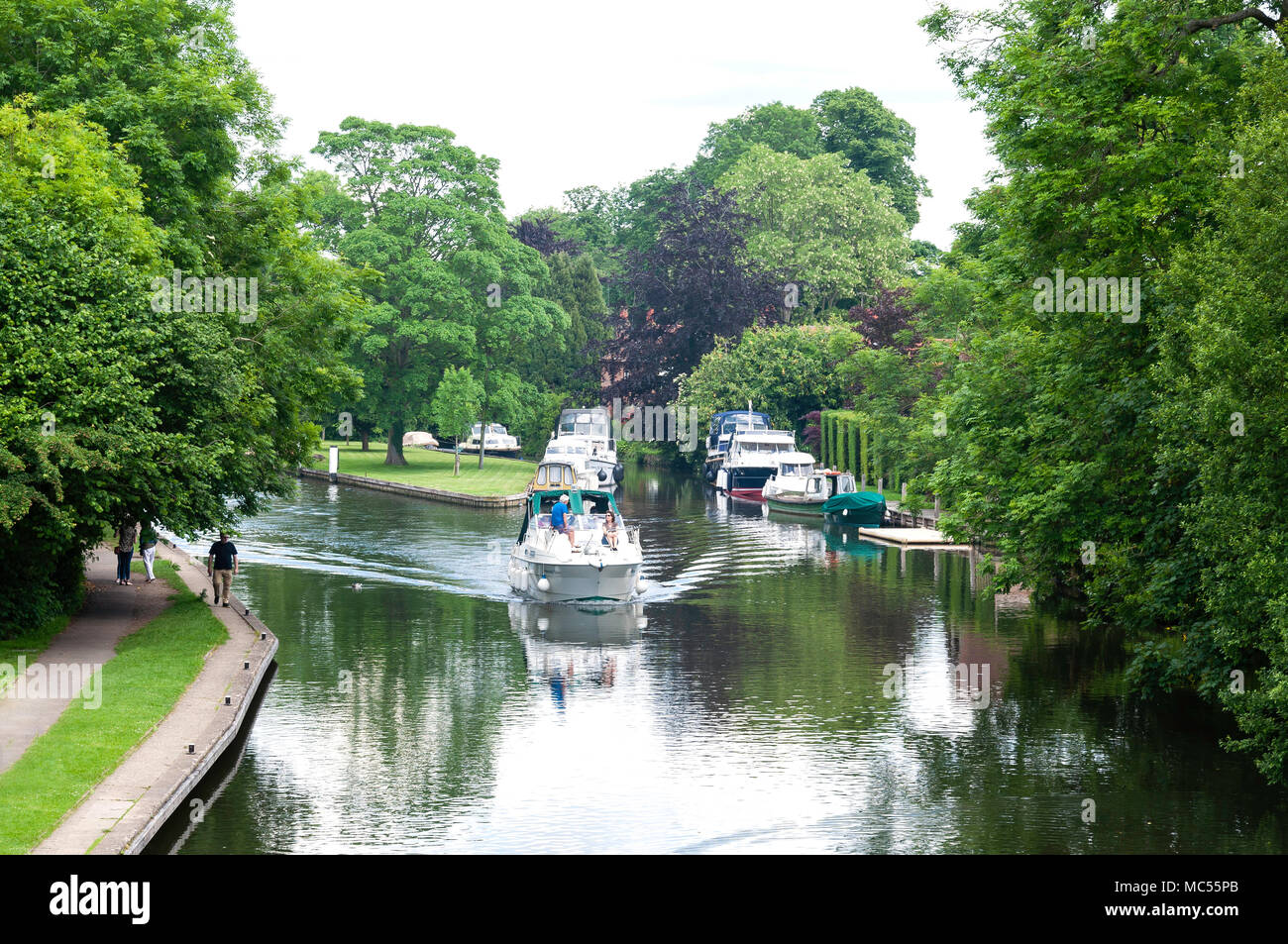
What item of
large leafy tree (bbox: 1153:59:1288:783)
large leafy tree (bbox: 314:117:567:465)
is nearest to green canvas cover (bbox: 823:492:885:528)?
large leafy tree (bbox: 314:117:567:465)

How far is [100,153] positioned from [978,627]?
21.0 meters

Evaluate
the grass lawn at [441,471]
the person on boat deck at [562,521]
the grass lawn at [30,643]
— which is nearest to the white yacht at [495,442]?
the grass lawn at [441,471]

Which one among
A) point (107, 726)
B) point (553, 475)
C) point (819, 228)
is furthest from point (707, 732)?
point (819, 228)

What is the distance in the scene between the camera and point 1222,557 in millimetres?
19406

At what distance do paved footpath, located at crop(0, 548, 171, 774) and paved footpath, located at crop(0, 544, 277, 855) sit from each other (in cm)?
2

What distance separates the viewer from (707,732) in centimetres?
2217

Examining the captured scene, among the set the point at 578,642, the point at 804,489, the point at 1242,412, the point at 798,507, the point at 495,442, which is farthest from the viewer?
the point at 495,442

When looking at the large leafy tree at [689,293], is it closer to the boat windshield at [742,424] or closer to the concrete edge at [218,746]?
the boat windshield at [742,424]

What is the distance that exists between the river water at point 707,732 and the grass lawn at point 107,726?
51.6 inches

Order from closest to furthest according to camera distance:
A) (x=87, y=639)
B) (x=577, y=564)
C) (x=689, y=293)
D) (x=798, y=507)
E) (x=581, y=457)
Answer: (x=87, y=639) < (x=577, y=564) < (x=798, y=507) < (x=581, y=457) < (x=689, y=293)

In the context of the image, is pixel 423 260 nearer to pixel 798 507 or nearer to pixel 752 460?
pixel 752 460

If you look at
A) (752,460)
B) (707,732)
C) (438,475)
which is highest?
(752,460)

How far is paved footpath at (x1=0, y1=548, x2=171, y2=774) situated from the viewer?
19203 mm

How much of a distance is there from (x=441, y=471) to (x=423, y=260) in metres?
10.8
